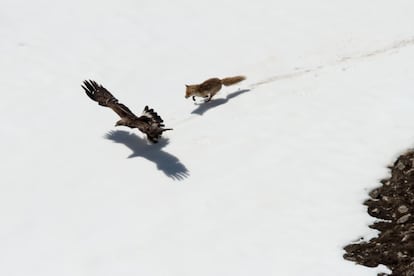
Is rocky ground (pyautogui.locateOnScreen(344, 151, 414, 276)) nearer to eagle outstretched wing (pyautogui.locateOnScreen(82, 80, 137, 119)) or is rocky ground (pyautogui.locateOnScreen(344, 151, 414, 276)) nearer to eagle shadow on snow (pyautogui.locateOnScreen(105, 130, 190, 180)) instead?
eagle shadow on snow (pyautogui.locateOnScreen(105, 130, 190, 180))

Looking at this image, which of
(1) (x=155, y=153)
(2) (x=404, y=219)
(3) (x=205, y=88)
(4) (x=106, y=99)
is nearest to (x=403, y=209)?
(2) (x=404, y=219)

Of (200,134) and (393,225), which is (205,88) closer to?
(200,134)

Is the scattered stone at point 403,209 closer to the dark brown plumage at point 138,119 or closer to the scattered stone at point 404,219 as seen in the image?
the scattered stone at point 404,219

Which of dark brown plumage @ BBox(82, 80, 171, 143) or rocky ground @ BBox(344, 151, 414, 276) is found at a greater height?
dark brown plumage @ BBox(82, 80, 171, 143)

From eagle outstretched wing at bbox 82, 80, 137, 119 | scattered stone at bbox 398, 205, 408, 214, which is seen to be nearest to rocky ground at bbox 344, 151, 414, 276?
scattered stone at bbox 398, 205, 408, 214

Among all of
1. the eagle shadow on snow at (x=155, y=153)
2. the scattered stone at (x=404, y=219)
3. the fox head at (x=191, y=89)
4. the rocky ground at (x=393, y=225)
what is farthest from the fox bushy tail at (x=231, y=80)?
the scattered stone at (x=404, y=219)
